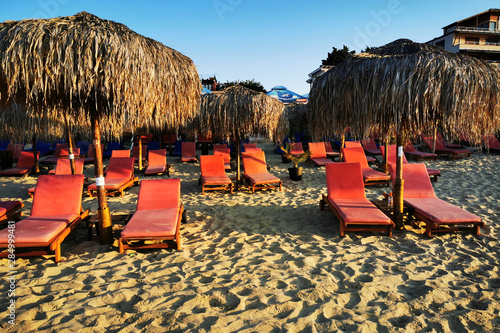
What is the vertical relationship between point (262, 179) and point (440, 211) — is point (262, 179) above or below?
above

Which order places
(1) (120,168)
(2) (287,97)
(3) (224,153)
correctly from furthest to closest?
1. (2) (287,97)
2. (3) (224,153)
3. (1) (120,168)

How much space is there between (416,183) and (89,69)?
5.69 metres

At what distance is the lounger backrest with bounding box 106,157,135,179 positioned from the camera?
8016 mm

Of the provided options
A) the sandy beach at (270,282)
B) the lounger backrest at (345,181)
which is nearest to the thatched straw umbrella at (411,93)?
the lounger backrest at (345,181)

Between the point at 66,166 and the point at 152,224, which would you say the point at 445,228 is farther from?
the point at 66,166

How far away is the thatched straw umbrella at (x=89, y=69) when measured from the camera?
305cm

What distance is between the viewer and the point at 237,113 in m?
7.69

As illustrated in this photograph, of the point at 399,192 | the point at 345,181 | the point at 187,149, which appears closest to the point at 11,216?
the point at 345,181

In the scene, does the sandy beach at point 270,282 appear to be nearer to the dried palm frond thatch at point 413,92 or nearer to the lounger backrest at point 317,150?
the dried palm frond thatch at point 413,92

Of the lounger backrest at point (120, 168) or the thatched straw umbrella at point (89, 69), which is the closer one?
the thatched straw umbrella at point (89, 69)

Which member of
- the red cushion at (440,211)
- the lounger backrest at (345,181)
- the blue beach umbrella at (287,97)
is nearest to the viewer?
the red cushion at (440,211)

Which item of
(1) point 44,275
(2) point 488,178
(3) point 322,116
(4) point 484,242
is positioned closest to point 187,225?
(1) point 44,275

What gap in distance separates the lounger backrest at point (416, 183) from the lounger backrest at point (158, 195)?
4.04 metres

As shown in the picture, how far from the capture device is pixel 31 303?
271 centimetres
